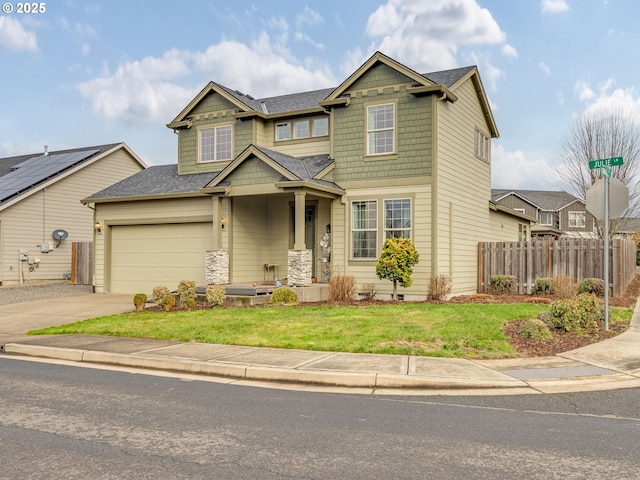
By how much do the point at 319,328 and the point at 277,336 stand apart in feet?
3.37

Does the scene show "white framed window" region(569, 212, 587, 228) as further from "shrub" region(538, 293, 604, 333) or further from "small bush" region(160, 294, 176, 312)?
"small bush" region(160, 294, 176, 312)

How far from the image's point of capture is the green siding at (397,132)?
1756 cm

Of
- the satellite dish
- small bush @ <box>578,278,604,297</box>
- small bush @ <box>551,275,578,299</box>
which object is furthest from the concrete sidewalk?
the satellite dish

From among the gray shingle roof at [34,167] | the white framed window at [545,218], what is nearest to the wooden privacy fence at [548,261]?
the gray shingle roof at [34,167]

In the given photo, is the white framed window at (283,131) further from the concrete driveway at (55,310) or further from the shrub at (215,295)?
the concrete driveway at (55,310)

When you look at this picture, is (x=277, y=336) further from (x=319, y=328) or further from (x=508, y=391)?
(x=508, y=391)

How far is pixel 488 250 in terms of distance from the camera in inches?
822

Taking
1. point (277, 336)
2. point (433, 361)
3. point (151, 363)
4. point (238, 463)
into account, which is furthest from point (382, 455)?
point (277, 336)

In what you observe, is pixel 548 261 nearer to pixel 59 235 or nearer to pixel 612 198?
pixel 612 198

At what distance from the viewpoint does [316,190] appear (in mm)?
17672

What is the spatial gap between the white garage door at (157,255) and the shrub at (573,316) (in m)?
12.7

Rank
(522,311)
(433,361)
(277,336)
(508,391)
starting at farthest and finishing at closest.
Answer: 1. (522,311)
2. (277,336)
3. (433,361)
4. (508,391)

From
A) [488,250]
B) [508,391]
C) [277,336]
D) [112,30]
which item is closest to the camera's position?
[508,391]

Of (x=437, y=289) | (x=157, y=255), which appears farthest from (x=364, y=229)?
(x=157, y=255)
